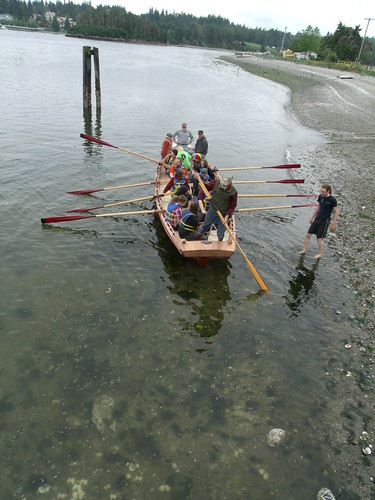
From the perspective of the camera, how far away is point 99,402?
7.12m

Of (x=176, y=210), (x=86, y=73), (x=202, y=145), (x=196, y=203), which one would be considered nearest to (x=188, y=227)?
(x=176, y=210)

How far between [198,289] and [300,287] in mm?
3129

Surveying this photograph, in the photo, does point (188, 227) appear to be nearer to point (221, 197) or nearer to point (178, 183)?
point (221, 197)

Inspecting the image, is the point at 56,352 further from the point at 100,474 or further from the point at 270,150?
the point at 270,150

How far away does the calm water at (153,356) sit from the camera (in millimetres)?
6148

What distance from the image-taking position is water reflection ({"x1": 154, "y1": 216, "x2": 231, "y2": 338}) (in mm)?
9359

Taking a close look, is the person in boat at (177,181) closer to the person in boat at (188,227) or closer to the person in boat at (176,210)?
the person in boat at (176,210)

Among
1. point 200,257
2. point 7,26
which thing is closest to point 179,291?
point 200,257

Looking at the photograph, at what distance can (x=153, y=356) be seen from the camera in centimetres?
822

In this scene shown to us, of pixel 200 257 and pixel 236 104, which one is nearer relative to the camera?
pixel 200 257

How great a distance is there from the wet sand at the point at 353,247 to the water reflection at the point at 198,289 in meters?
3.24

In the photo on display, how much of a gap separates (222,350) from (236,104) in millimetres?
38901

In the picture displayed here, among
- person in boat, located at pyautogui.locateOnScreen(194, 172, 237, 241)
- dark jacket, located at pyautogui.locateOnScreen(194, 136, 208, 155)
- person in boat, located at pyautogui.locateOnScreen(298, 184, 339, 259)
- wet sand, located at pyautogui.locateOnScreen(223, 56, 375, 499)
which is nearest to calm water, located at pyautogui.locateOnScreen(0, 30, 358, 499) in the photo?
wet sand, located at pyautogui.locateOnScreen(223, 56, 375, 499)

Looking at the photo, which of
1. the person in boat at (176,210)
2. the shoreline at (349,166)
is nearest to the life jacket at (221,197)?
the person in boat at (176,210)
